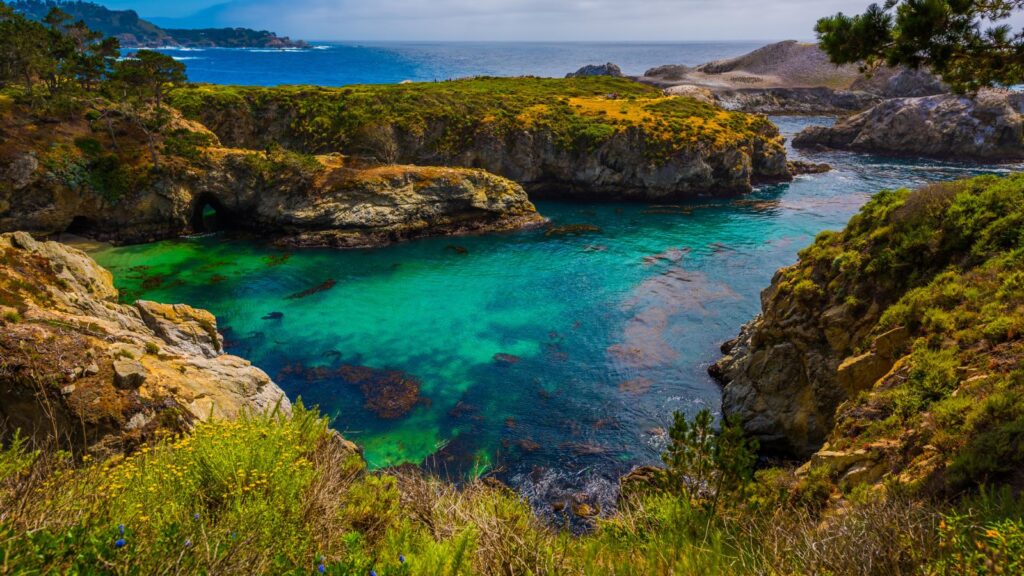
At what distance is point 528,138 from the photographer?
60938mm

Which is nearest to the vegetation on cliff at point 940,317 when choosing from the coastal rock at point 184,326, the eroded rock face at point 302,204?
the coastal rock at point 184,326

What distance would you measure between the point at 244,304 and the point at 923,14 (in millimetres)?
34934

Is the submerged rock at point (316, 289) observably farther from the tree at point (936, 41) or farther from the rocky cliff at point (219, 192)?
the tree at point (936, 41)

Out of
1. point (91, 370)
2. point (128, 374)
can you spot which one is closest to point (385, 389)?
point (128, 374)

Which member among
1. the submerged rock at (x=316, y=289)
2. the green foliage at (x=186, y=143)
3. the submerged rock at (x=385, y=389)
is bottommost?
the submerged rock at (x=385, y=389)

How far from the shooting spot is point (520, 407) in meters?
23.1

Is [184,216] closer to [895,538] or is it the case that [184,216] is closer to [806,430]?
[806,430]

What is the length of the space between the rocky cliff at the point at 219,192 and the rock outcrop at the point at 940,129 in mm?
64267

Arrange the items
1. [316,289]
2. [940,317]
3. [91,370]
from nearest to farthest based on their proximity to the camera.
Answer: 1. [940,317]
2. [91,370]
3. [316,289]

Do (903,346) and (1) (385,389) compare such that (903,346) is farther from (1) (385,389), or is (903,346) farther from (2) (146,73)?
(2) (146,73)

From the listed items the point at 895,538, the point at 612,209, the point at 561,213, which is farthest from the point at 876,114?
the point at 895,538

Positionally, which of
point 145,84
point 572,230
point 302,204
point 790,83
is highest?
point 790,83

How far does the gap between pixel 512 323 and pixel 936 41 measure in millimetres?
23961

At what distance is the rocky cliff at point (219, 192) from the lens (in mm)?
40000
